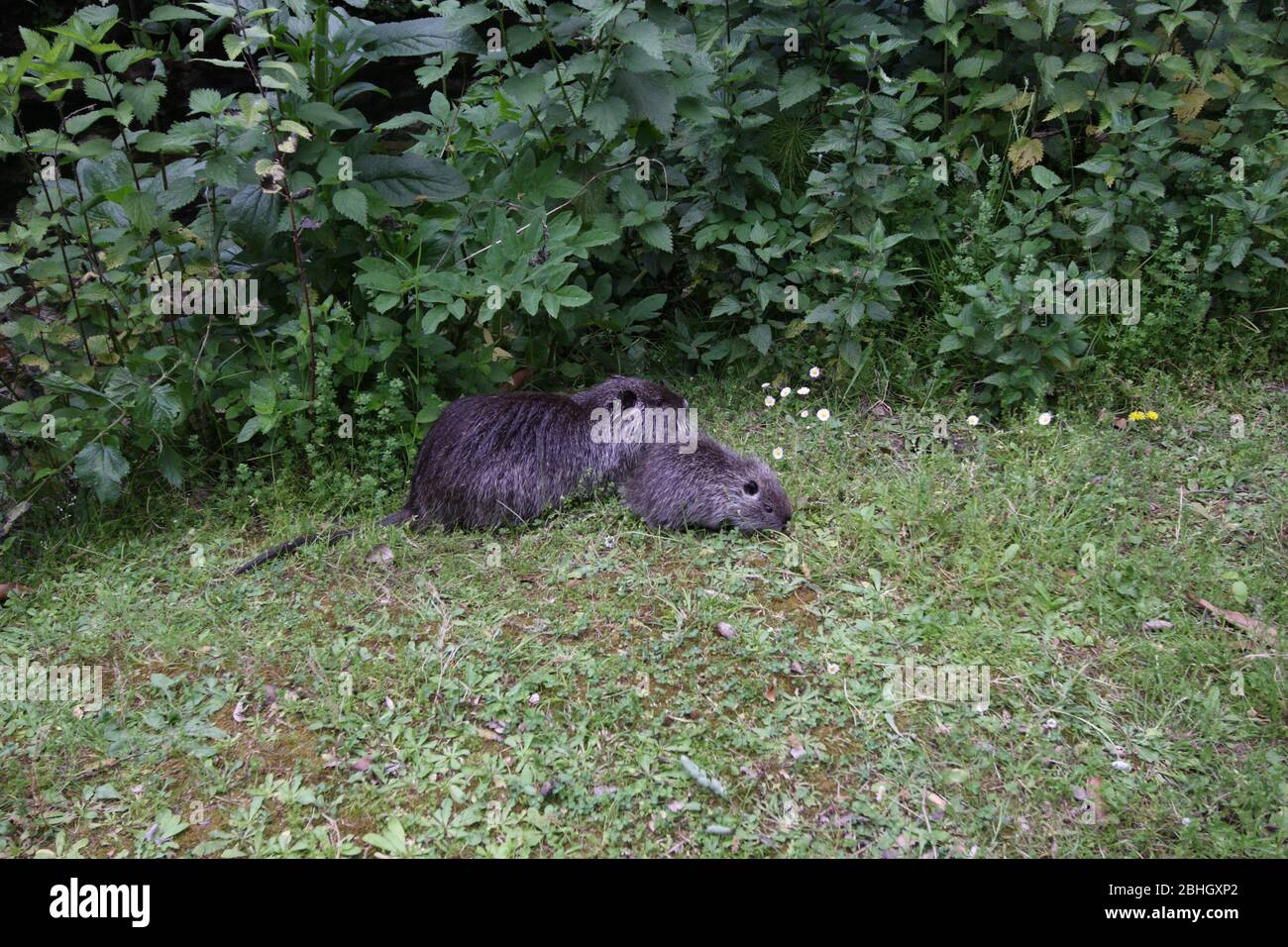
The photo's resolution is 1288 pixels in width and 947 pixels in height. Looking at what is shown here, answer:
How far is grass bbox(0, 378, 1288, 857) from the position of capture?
2973mm

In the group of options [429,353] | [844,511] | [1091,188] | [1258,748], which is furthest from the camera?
[1091,188]

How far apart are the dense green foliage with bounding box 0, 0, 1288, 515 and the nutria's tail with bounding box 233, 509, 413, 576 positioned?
1.35 ft

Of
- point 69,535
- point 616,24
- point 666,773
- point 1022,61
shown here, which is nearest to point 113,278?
point 69,535

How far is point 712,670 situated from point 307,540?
83.3 inches

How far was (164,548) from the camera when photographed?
14.7ft

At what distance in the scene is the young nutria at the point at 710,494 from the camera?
4.32 meters

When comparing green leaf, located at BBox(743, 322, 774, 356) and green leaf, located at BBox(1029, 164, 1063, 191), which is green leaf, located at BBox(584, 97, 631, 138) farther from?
green leaf, located at BBox(1029, 164, 1063, 191)

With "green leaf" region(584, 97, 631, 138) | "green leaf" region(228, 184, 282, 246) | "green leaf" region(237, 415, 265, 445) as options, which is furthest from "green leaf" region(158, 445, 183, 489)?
"green leaf" region(584, 97, 631, 138)

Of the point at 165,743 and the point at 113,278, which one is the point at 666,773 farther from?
the point at 113,278

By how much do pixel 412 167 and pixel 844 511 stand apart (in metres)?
2.70

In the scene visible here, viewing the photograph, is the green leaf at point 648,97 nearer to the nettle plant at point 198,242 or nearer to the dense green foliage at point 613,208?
the dense green foliage at point 613,208

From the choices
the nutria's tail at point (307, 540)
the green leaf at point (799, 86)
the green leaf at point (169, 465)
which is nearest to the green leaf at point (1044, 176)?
the green leaf at point (799, 86)

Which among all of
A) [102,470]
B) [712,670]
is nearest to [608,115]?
[712,670]

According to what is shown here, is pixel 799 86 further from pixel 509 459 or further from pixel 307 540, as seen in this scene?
pixel 307 540
